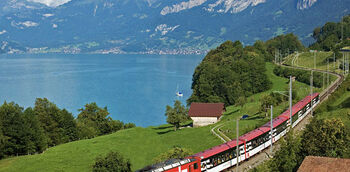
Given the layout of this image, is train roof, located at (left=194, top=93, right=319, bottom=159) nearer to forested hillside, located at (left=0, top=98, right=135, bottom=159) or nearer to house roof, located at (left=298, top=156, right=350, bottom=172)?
house roof, located at (left=298, top=156, right=350, bottom=172)

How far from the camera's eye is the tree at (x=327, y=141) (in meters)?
33.0

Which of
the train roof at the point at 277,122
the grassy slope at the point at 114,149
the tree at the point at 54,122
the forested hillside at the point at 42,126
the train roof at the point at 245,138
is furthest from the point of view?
the tree at the point at 54,122

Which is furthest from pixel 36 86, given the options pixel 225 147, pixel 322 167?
pixel 322 167

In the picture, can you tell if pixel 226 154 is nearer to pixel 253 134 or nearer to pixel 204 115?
pixel 253 134

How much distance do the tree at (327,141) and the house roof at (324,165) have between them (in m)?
5.87

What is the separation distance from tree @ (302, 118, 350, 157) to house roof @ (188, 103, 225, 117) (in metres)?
40.1

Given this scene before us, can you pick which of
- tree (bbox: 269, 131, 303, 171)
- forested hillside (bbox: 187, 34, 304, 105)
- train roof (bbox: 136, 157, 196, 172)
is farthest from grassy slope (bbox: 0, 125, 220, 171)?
forested hillside (bbox: 187, 34, 304, 105)

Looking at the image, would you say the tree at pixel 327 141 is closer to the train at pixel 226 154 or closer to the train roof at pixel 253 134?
the train at pixel 226 154

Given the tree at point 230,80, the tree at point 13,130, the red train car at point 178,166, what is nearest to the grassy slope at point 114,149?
the tree at point 13,130

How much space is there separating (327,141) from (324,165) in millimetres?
7662

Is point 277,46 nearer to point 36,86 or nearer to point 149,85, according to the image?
point 149,85

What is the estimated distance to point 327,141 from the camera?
3347 cm

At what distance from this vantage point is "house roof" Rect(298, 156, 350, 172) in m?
25.8

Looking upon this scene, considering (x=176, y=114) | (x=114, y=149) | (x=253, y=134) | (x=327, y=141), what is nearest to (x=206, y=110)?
(x=176, y=114)
